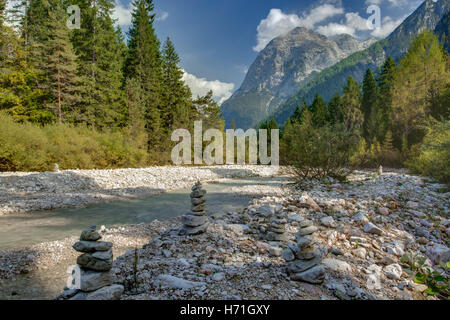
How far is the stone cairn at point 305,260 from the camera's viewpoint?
85.9 inches

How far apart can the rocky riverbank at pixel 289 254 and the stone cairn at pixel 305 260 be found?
0.04m

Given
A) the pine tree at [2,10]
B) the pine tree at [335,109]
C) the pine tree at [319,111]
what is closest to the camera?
the pine tree at [2,10]

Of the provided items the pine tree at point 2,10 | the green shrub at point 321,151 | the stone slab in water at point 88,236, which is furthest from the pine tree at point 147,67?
the stone slab in water at point 88,236

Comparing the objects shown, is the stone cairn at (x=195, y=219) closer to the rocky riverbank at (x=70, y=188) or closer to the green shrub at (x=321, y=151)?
the rocky riverbank at (x=70, y=188)

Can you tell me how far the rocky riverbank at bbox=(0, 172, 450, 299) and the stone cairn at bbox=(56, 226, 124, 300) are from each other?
0.18m

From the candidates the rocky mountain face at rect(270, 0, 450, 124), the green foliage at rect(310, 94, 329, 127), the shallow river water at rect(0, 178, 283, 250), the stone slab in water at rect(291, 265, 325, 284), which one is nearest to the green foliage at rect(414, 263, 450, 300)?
the stone slab in water at rect(291, 265, 325, 284)

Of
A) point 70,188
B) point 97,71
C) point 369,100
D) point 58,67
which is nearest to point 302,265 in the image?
point 70,188

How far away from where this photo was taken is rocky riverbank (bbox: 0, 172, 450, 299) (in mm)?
2068

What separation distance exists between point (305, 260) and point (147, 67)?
22756mm

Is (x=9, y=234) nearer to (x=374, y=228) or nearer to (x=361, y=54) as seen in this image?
(x=374, y=228)

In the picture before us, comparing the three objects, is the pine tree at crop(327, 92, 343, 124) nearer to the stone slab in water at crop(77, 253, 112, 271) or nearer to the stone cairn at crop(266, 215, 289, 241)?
the stone cairn at crop(266, 215, 289, 241)

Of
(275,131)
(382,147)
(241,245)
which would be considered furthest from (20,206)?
(275,131)

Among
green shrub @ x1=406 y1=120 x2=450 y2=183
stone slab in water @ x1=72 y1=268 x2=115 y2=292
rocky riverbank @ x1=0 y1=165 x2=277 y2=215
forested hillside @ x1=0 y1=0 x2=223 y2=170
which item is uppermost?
forested hillside @ x1=0 y1=0 x2=223 y2=170

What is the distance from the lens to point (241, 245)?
126 inches
